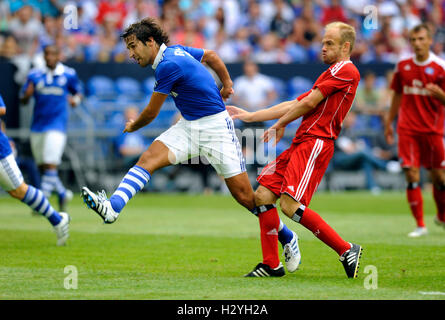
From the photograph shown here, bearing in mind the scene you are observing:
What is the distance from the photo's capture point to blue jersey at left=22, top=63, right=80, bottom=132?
13117 millimetres

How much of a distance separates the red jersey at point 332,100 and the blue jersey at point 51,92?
23.0ft

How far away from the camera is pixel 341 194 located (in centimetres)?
1847

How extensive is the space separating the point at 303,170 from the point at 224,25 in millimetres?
15153

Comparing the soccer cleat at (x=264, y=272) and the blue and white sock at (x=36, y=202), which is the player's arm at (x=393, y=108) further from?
the blue and white sock at (x=36, y=202)

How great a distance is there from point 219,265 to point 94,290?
185cm

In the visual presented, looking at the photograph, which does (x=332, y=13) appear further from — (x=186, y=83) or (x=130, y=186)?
(x=130, y=186)

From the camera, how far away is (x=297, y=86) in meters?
19.6

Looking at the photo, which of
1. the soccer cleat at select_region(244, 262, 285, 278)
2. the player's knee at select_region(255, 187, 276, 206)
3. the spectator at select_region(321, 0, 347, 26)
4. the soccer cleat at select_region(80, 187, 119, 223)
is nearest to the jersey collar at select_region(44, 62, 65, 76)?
the soccer cleat at select_region(80, 187, 119, 223)

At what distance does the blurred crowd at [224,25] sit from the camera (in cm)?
1866

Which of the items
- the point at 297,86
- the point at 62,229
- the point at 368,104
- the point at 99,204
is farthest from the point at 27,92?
the point at 368,104

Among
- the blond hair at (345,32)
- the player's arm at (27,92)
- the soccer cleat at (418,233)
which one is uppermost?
the blond hair at (345,32)

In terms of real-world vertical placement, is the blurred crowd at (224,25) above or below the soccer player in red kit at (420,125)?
above

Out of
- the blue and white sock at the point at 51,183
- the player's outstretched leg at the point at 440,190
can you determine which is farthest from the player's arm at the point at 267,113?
the blue and white sock at the point at 51,183
